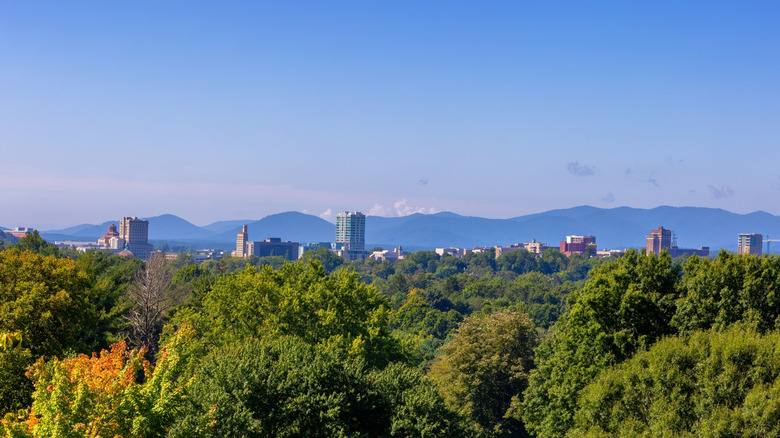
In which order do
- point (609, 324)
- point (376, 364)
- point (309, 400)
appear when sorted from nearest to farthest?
point (309, 400)
point (609, 324)
point (376, 364)

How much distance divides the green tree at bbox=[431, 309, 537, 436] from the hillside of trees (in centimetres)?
12

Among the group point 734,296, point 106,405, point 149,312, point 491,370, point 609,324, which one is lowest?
point 491,370

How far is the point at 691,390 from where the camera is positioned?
21.0 m

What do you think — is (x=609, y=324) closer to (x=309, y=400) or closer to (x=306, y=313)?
(x=309, y=400)

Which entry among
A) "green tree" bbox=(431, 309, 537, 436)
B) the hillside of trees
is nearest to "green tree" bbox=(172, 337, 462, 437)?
the hillside of trees

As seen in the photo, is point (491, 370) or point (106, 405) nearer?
point (106, 405)

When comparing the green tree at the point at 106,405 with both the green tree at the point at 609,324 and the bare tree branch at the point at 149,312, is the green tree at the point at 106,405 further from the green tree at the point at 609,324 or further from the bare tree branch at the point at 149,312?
the bare tree branch at the point at 149,312

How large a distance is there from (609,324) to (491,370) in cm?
1301

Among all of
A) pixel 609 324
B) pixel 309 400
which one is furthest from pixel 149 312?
pixel 609 324

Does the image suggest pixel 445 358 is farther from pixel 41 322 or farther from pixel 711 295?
pixel 41 322

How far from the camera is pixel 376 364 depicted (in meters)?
32.3

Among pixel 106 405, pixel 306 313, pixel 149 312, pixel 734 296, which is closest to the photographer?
pixel 106 405

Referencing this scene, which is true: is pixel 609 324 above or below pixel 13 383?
above

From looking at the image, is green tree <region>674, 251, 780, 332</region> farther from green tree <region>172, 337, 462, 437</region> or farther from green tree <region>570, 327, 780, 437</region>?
green tree <region>172, 337, 462, 437</region>
